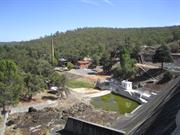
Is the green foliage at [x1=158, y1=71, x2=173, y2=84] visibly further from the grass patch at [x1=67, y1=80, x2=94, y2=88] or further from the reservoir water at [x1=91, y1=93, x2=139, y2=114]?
the grass patch at [x1=67, y1=80, x2=94, y2=88]

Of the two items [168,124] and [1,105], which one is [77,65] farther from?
[168,124]

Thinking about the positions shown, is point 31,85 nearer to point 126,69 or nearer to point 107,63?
point 126,69

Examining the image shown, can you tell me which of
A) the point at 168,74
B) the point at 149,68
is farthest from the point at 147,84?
the point at 149,68

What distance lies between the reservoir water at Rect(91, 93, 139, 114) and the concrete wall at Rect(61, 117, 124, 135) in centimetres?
963

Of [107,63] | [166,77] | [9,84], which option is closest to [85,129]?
[9,84]

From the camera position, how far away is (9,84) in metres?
28.5

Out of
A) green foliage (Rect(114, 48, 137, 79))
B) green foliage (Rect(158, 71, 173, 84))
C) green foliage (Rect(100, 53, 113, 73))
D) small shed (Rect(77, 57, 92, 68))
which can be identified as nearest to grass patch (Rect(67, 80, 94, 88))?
green foliage (Rect(114, 48, 137, 79))

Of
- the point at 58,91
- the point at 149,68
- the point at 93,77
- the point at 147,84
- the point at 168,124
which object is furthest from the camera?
the point at 93,77

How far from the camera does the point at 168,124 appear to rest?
11.5 meters

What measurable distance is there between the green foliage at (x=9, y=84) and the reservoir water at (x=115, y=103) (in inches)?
377

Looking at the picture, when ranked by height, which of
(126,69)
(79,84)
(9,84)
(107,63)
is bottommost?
(79,84)

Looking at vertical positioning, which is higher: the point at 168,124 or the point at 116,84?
the point at 168,124

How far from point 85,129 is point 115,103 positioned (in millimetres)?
14789

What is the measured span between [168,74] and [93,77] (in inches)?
665
